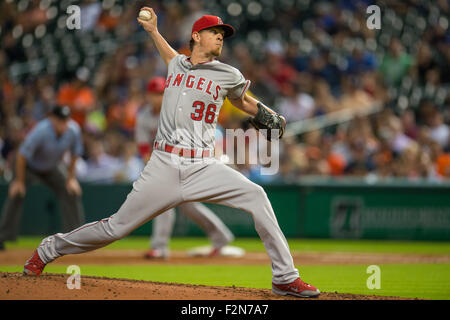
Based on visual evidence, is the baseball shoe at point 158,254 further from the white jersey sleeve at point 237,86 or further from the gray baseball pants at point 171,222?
the white jersey sleeve at point 237,86

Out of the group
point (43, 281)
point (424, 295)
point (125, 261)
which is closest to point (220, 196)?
point (43, 281)

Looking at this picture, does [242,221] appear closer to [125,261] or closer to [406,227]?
[406,227]

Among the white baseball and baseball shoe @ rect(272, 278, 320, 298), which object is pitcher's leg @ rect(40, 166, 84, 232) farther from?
baseball shoe @ rect(272, 278, 320, 298)

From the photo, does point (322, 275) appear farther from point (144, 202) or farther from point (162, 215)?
point (144, 202)

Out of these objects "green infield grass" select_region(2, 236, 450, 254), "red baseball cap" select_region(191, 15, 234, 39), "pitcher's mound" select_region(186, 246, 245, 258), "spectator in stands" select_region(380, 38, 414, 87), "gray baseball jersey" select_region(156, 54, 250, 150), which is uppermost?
"spectator in stands" select_region(380, 38, 414, 87)

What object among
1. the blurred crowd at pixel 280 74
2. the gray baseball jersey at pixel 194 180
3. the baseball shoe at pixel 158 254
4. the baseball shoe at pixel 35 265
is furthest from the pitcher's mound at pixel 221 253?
the gray baseball jersey at pixel 194 180

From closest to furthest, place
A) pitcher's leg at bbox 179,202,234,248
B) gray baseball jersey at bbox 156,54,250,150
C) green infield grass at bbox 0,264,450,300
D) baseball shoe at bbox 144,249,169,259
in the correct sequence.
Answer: gray baseball jersey at bbox 156,54,250,150
green infield grass at bbox 0,264,450,300
pitcher's leg at bbox 179,202,234,248
baseball shoe at bbox 144,249,169,259

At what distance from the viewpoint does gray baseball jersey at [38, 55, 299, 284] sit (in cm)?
548

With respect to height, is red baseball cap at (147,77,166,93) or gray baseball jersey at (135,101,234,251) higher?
red baseball cap at (147,77,166,93)

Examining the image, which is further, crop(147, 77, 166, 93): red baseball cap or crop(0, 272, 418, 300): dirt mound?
crop(147, 77, 166, 93): red baseball cap

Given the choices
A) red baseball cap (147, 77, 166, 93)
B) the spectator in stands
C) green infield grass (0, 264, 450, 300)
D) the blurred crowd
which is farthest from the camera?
the spectator in stands

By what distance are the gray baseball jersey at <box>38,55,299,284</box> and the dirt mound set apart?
1.20 ft

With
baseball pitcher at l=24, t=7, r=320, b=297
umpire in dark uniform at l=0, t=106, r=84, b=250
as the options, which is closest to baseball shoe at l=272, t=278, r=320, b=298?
baseball pitcher at l=24, t=7, r=320, b=297

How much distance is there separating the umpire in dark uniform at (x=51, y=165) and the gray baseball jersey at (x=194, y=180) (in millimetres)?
4549
